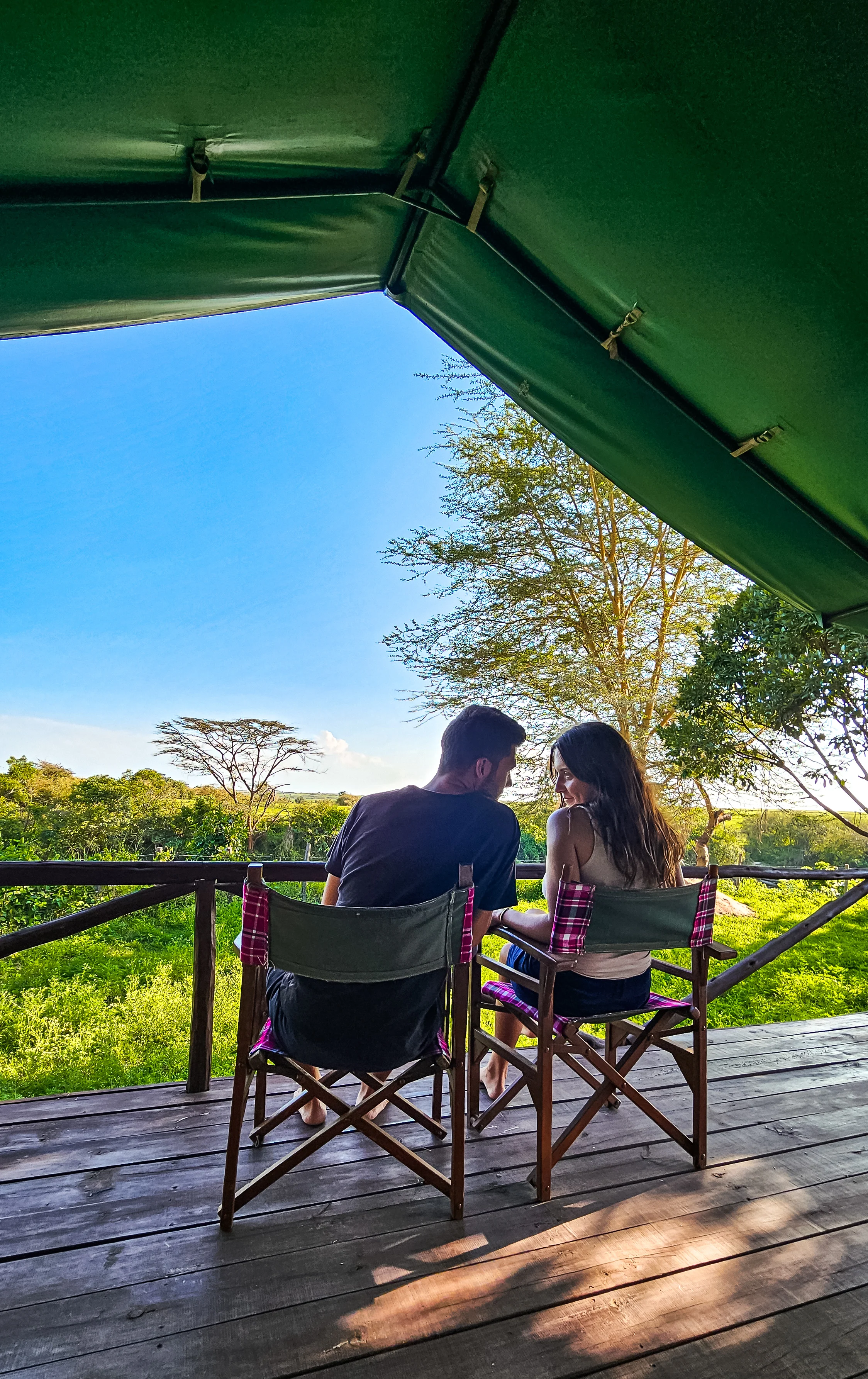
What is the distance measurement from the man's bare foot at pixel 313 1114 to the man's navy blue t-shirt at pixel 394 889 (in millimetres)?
522

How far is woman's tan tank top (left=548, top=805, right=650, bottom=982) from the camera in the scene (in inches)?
75.8

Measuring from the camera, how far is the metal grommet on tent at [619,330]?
5.03 ft

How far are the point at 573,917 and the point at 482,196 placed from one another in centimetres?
160

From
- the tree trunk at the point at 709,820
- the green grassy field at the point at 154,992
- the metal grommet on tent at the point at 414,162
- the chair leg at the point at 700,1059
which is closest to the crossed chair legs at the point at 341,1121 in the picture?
the chair leg at the point at 700,1059

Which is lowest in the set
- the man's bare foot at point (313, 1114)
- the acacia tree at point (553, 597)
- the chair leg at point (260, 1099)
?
the man's bare foot at point (313, 1114)

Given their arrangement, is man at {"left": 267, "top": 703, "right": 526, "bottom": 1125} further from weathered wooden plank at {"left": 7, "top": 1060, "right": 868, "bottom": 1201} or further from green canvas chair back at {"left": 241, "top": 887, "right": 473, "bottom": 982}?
weathered wooden plank at {"left": 7, "top": 1060, "right": 868, "bottom": 1201}

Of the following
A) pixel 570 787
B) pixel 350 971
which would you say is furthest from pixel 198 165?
pixel 570 787

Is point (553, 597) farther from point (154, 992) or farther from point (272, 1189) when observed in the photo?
point (272, 1189)

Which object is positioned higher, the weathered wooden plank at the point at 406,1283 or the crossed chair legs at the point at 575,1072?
the crossed chair legs at the point at 575,1072

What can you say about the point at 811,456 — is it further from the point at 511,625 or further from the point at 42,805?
the point at 42,805

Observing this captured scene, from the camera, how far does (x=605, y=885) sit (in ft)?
6.40

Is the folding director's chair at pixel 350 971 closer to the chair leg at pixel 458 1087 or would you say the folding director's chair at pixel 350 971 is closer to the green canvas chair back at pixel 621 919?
the chair leg at pixel 458 1087

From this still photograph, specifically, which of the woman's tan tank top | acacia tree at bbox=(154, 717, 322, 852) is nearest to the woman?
the woman's tan tank top

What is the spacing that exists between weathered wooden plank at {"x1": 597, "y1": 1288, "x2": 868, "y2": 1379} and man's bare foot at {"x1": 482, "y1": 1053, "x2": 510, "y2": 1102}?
1.01 m
